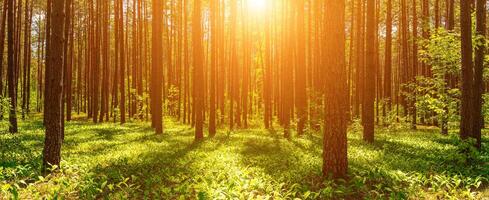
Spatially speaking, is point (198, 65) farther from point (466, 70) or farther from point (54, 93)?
point (466, 70)

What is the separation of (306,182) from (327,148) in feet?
3.11

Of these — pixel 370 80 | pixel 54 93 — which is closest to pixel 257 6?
pixel 370 80

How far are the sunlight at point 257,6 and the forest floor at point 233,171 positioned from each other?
73.8 ft

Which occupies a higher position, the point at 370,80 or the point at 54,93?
the point at 370,80

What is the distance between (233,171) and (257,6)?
32.1 metres

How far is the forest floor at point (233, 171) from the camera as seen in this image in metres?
8.31

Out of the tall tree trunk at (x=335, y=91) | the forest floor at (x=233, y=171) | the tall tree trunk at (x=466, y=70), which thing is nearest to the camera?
the forest floor at (x=233, y=171)

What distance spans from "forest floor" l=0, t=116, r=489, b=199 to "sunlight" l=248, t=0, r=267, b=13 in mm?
22491

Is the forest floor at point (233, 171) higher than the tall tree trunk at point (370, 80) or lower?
lower

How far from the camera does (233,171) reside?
10.6 m

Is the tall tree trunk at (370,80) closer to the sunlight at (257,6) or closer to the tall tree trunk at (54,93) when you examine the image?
the tall tree trunk at (54,93)

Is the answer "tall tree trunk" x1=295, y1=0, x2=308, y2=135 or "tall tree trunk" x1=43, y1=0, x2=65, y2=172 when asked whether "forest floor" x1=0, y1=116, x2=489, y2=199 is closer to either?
"tall tree trunk" x1=43, y1=0, x2=65, y2=172

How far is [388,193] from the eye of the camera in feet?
28.6

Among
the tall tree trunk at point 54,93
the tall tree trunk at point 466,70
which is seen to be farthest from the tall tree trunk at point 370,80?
the tall tree trunk at point 54,93
